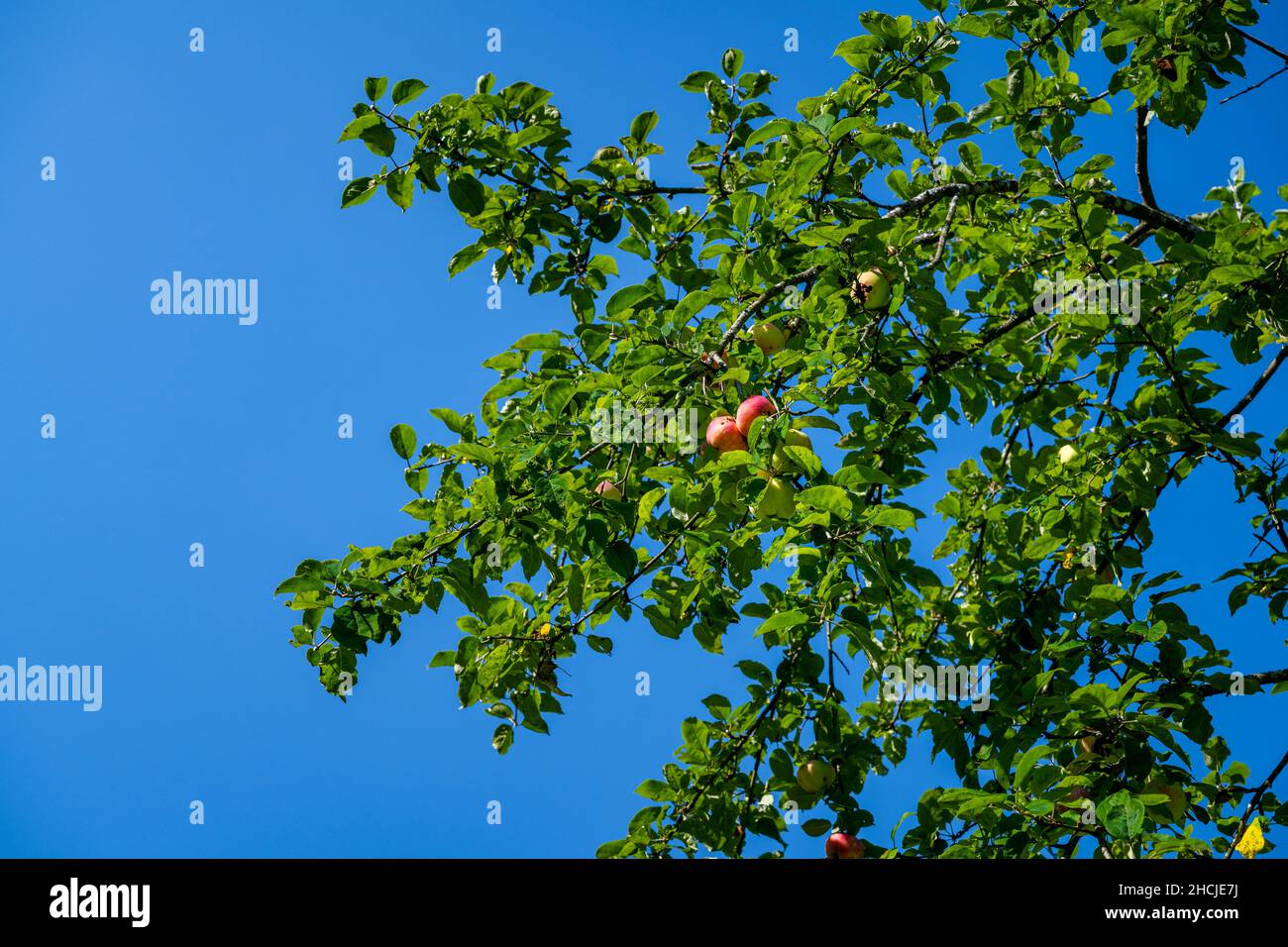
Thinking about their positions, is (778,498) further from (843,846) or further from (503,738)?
Answer: (843,846)

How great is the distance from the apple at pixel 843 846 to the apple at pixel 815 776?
161 mm

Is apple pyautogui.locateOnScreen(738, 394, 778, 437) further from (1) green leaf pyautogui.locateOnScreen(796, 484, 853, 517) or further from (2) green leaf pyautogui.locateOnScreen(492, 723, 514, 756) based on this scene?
(2) green leaf pyautogui.locateOnScreen(492, 723, 514, 756)

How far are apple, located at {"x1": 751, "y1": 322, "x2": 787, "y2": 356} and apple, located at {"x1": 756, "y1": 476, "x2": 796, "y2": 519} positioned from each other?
766 millimetres

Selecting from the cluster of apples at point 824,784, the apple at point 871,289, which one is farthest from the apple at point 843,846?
the apple at point 871,289

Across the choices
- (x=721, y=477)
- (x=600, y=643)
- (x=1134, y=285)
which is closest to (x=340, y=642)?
(x=600, y=643)

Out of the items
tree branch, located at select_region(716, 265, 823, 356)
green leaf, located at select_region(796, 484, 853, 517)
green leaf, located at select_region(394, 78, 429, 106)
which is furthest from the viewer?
green leaf, located at select_region(394, 78, 429, 106)

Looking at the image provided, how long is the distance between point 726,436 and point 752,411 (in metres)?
0.09

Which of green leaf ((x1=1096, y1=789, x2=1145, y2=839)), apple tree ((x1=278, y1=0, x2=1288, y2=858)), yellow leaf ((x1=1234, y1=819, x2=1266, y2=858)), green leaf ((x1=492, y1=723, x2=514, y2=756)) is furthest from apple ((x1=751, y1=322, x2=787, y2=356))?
yellow leaf ((x1=1234, y1=819, x2=1266, y2=858))

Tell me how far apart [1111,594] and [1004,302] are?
1489 millimetres

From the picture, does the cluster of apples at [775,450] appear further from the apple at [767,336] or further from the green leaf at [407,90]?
the green leaf at [407,90]

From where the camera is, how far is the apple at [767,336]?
126 inches

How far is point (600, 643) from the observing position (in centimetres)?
334

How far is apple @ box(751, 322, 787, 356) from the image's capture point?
126 inches
